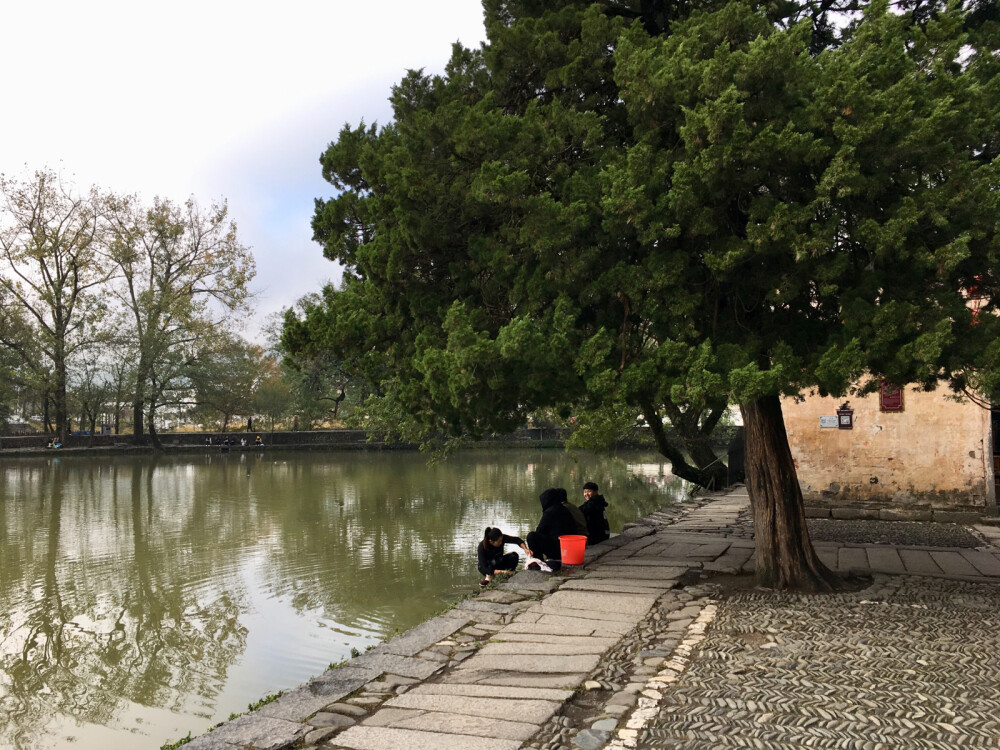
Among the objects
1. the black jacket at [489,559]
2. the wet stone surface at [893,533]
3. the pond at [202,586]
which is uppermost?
the black jacket at [489,559]

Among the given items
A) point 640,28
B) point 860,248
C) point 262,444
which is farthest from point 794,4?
point 262,444

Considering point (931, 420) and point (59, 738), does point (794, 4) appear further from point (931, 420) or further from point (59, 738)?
point (59, 738)

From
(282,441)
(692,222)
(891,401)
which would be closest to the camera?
(692,222)

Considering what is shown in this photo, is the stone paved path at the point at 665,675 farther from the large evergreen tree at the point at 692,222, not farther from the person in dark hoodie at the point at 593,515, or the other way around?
the person in dark hoodie at the point at 593,515

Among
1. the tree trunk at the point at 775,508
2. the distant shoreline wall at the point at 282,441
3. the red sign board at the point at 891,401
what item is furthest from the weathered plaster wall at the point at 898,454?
the distant shoreline wall at the point at 282,441

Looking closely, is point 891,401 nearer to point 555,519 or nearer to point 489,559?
point 555,519

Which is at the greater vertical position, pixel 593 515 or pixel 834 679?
pixel 593 515

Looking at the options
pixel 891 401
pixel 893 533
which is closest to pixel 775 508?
pixel 893 533

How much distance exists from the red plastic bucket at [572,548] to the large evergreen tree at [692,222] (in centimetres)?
157

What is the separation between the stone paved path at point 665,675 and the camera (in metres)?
3.89

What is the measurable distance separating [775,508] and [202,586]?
7243 mm

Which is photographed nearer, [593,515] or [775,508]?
[775,508]

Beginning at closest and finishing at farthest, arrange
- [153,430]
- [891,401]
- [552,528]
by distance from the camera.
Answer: [552,528]
[891,401]
[153,430]

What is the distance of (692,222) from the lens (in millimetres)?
6582
